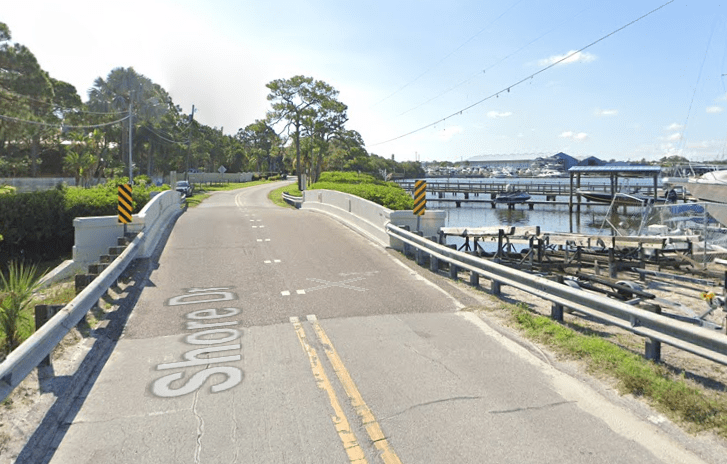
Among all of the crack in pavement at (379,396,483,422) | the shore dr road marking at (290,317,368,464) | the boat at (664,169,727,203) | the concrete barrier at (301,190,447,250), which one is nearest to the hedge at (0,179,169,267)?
the concrete barrier at (301,190,447,250)

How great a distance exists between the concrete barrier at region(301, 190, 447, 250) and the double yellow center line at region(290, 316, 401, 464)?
319 inches

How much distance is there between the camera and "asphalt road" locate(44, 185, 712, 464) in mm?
4695

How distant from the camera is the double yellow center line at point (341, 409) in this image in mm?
4621

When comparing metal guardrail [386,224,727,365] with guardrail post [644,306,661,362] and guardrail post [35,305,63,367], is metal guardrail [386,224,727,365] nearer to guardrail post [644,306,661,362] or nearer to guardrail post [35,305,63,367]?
guardrail post [644,306,661,362]

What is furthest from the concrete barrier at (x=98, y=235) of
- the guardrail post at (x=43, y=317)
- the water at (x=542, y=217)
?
the water at (x=542, y=217)

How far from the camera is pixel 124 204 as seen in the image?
13.6 metres

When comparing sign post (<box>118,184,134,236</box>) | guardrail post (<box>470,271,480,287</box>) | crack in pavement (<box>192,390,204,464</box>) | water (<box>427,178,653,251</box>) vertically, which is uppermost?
sign post (<box>118,184,134,236</box>)

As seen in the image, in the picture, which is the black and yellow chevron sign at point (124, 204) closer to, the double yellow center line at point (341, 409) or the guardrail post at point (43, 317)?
the guardrail post at point (43, 317)

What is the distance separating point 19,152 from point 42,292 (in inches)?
2477

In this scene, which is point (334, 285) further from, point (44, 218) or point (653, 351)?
point (44, 218)

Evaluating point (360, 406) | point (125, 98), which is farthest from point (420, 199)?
point (125, 98)

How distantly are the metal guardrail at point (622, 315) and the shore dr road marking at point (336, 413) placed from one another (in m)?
3.79

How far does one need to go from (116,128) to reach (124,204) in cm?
6553

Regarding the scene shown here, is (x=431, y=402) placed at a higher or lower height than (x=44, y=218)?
lower
